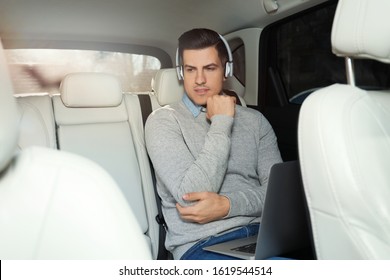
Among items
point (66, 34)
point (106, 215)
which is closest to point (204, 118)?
point (66, 34)

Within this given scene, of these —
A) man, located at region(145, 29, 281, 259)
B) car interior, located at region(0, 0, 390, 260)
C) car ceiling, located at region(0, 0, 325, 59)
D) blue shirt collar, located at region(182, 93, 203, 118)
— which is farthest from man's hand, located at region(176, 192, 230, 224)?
car ceiling, located at region(0, 0, 325, 59)

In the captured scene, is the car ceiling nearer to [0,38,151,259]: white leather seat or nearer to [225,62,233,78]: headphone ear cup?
[225,62,233,78]: headphone ear cup

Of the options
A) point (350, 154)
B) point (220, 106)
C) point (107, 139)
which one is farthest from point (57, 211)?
point (107, 139)

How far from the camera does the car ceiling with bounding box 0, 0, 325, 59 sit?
110 centimetres

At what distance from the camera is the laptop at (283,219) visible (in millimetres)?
770

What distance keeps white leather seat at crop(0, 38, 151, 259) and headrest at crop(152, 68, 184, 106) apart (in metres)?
0.74

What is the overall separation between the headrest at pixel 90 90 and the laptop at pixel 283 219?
1.96ft

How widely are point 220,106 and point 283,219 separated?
380 mm

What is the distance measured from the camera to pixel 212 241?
3.22 feet

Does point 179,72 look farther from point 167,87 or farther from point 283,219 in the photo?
point 283,219

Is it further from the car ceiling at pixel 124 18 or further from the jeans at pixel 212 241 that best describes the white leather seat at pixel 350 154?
the car ceiling at pixel 124 18

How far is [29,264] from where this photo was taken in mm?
500

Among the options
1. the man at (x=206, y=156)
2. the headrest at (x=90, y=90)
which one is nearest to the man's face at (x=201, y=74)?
the man at (x=206, y=156)

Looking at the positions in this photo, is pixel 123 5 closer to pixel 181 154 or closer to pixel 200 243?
pixel 181 154
